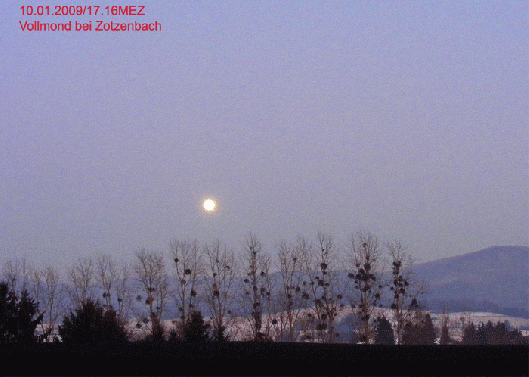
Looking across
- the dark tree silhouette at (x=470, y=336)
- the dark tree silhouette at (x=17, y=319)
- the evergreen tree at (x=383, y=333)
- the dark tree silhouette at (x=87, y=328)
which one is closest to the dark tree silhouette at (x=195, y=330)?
the dark tree silhouette at (x=87, y=328)

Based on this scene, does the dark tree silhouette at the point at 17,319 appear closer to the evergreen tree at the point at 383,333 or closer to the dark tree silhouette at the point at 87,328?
the dark tree silhouette at the point at 87,328

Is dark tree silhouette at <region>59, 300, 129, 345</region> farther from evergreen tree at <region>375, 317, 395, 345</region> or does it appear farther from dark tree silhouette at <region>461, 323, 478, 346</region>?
dark tree silhouette at <region>461, 323, 478, 346</region>

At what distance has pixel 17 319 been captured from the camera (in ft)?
101

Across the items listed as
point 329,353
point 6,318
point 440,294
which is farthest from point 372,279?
point 440,294

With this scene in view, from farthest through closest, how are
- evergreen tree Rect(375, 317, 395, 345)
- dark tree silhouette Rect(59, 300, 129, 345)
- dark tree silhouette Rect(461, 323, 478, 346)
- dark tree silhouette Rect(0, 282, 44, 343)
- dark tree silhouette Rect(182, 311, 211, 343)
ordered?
dark tree silhouette Rect(461, 323, 478, 346)
evergreen tree Rect(375, 317, 395, 345)
dark tree silhouette Rect(0, 282, 44, 343)
dark tree silhouette Rect(182, 311, 211, 343)
dark tree silhouette Rect(59, 300, 129, 345)

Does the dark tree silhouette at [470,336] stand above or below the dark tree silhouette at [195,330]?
below

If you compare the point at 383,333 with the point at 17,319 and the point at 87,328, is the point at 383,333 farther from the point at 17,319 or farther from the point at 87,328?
the point at 17,319

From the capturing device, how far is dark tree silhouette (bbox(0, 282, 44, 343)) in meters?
30.4

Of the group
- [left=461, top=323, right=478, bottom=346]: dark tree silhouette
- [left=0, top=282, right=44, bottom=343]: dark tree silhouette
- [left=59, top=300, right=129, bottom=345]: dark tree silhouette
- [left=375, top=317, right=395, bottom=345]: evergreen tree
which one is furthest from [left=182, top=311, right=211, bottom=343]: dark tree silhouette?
[left=461, top=323, right=478, bottom=346]: dark tree silhouette

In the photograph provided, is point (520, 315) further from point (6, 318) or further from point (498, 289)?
point (6, 318)

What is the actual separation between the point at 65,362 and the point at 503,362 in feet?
42.1

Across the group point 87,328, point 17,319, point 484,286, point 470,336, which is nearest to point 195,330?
point 87,328

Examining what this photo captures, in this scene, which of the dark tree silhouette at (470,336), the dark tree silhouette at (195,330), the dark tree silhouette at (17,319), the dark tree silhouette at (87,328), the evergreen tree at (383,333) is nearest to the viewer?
the dark tree silhouette at (87,328)

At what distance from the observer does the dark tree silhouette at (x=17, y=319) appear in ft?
99.7
